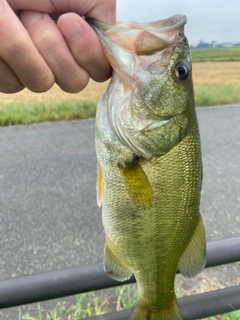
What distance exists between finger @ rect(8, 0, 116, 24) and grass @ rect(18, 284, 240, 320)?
1.65 metres

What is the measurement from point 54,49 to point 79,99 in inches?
326

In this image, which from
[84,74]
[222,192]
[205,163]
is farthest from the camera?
[205,163]

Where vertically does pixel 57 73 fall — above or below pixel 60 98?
above

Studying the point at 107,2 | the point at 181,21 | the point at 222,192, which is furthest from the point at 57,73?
the point at 222,192

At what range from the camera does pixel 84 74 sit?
86cm

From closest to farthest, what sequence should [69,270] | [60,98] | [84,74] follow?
1. [84,74]
2. [69,270]
3. [60,98]

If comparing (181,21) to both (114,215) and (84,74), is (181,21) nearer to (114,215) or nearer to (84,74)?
(84,74)

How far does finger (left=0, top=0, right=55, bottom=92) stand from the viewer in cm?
71

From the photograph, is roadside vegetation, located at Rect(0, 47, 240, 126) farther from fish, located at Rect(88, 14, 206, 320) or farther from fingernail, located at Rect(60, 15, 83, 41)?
fingernail, located at Rect(60, 15, 83, 41)

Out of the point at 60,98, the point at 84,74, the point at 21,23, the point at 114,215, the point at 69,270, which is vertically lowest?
the point at 60,98

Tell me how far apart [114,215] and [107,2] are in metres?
0.49

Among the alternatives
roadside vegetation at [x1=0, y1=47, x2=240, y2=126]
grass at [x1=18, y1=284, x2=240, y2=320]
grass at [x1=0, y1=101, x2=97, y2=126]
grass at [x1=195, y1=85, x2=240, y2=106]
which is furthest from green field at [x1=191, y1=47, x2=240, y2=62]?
grass at [x1=18, y1=284, x2=240, y2=320]

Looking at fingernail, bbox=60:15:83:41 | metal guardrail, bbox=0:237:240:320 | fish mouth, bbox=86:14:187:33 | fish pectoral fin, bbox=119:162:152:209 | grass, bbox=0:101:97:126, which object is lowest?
grass, bbox=0:101:97:126

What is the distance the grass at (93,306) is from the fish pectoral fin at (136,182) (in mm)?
1345
